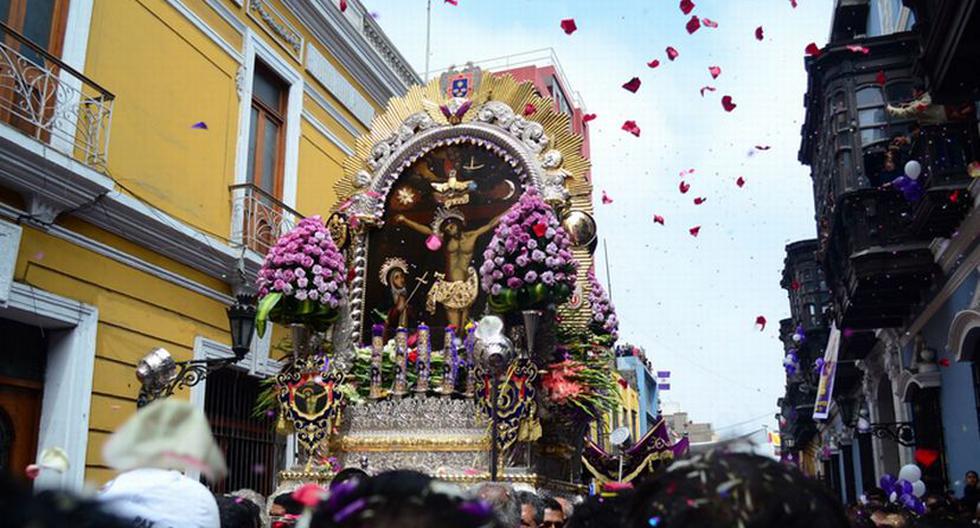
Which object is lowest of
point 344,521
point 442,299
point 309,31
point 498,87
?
point 344,521

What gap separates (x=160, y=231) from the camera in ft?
28.5

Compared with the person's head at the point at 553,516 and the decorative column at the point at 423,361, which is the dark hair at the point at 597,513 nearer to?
the person's head at the point at 553,516

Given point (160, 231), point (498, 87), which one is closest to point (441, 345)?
point (498, 87)

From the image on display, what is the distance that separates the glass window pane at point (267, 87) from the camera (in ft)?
36.6

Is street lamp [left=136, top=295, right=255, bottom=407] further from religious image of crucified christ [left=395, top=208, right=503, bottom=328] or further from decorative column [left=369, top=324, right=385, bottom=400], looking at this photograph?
religious image of crucified christ [left=395, top=208, right=503, bottom=328]

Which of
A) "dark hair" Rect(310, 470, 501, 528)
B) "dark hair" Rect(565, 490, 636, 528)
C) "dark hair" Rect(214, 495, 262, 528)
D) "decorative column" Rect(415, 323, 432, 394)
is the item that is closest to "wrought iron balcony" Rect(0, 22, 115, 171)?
"decorative column" Rect(415, 323, 432, 394)

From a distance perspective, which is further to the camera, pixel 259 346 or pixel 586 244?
pixel 259 346

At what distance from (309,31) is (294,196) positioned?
2.40 meters

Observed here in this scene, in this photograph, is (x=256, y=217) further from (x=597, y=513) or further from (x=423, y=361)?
(x=597, y=513)

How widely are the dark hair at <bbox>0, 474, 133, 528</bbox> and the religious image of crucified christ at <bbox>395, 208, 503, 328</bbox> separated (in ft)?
17.1

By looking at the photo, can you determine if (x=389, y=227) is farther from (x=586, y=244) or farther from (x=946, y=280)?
(x=946, y=280)

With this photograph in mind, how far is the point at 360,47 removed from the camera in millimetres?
13086

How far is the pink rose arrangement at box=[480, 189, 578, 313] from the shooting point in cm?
550

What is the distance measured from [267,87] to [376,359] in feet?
21.7
